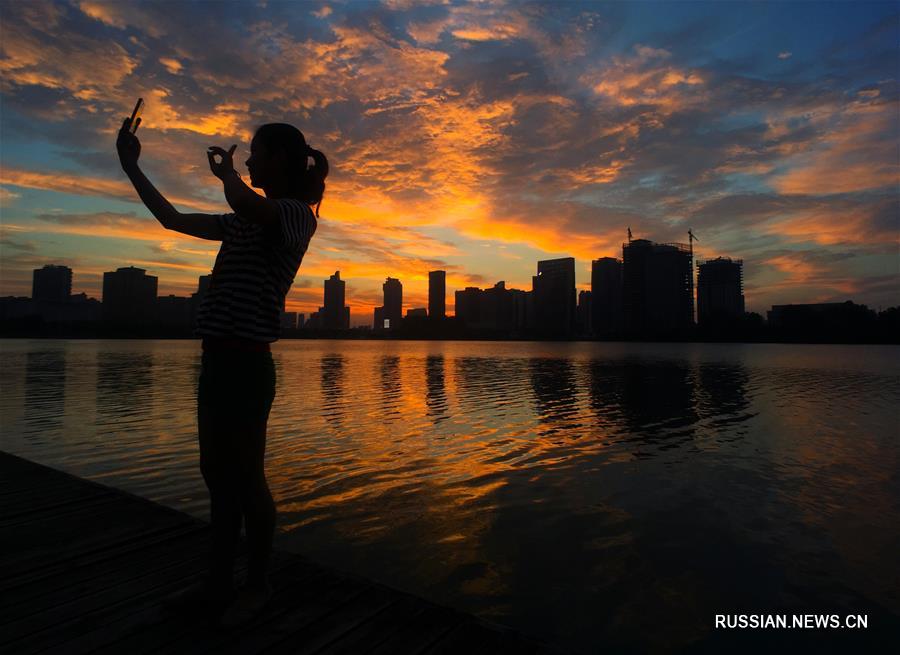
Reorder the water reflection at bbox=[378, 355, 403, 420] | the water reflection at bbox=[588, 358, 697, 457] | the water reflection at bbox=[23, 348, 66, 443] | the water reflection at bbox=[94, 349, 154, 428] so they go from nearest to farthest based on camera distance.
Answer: the water reflection at bbox=[23, 348, 66, 443], the water reflection at bbox=[588, 358, 697, 457], the water reflection at bbox=[94, 349, 154, 428], the water reflection at bbox=[378, 355, 403, 420]

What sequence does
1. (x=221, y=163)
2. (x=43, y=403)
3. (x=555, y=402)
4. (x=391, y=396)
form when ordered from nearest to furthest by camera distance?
(x=221, y=163)
(x=43, y=403)
(x=555, y=402)
(x=391, y=396)

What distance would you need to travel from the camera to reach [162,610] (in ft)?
12.0

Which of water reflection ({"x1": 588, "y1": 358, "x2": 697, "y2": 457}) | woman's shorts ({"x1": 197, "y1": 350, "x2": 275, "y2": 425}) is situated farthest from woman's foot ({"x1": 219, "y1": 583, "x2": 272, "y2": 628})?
water reflection ({"x1": 588, "y1": 358, "x2": 697, "y2": 457})

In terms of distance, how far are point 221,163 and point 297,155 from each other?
25.0 inches

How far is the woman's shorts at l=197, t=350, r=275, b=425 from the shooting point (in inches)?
126

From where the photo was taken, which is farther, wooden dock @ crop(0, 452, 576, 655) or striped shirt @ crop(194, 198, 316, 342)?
wooden dock @ crop(0, 452, 576, 655)

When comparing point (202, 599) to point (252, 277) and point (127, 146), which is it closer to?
point (252, 277)

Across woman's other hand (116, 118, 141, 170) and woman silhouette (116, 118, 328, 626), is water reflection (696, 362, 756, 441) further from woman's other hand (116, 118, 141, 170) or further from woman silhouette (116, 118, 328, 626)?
woman's other hand (116, 118, 141, 170)

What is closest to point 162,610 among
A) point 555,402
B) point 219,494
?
point 219,494

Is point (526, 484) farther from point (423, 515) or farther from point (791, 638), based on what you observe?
point (791, 638)

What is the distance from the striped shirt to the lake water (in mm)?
4280

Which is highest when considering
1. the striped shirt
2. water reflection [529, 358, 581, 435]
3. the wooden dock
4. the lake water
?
the striped shirt

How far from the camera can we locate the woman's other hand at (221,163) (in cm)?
294

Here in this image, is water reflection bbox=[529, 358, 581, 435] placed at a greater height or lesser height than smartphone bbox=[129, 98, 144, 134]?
lesser
